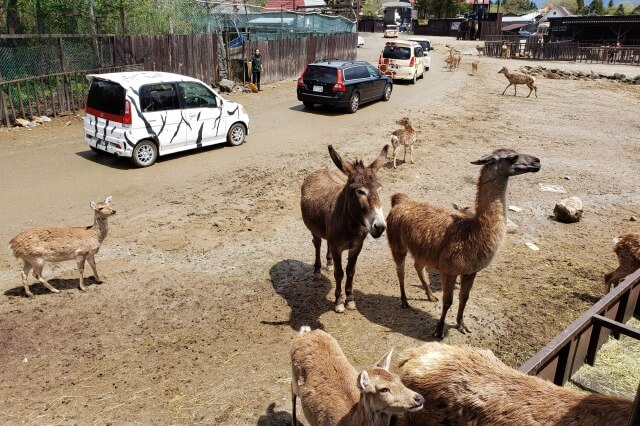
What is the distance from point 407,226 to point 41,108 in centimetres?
1482

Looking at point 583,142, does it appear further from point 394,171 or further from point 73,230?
point 73,230

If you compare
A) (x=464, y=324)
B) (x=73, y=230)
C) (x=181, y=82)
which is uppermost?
(x=181, y=82)

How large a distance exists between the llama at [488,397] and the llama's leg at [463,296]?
8.74ft

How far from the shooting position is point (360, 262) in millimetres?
8438

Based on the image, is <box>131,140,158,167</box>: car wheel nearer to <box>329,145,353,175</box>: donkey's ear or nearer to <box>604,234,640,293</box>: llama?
<box>329,145,353,175</box>: donkey's ear

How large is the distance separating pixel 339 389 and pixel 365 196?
2.44m

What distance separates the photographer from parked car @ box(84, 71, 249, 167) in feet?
38.8

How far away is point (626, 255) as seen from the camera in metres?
7.04

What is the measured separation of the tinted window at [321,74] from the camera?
18812mm

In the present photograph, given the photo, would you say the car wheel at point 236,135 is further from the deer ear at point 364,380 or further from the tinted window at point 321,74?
the deer ear at point 364,380

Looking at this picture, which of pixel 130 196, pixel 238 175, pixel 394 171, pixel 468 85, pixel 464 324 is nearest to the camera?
pixel 464 324

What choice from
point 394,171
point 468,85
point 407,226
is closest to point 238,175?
point 394,171

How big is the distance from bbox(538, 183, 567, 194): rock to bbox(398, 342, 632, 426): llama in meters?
9.75

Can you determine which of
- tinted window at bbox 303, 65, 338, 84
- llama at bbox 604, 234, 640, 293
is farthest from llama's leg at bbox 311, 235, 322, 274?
tinted window at bbox 303, 65, 338, 84
